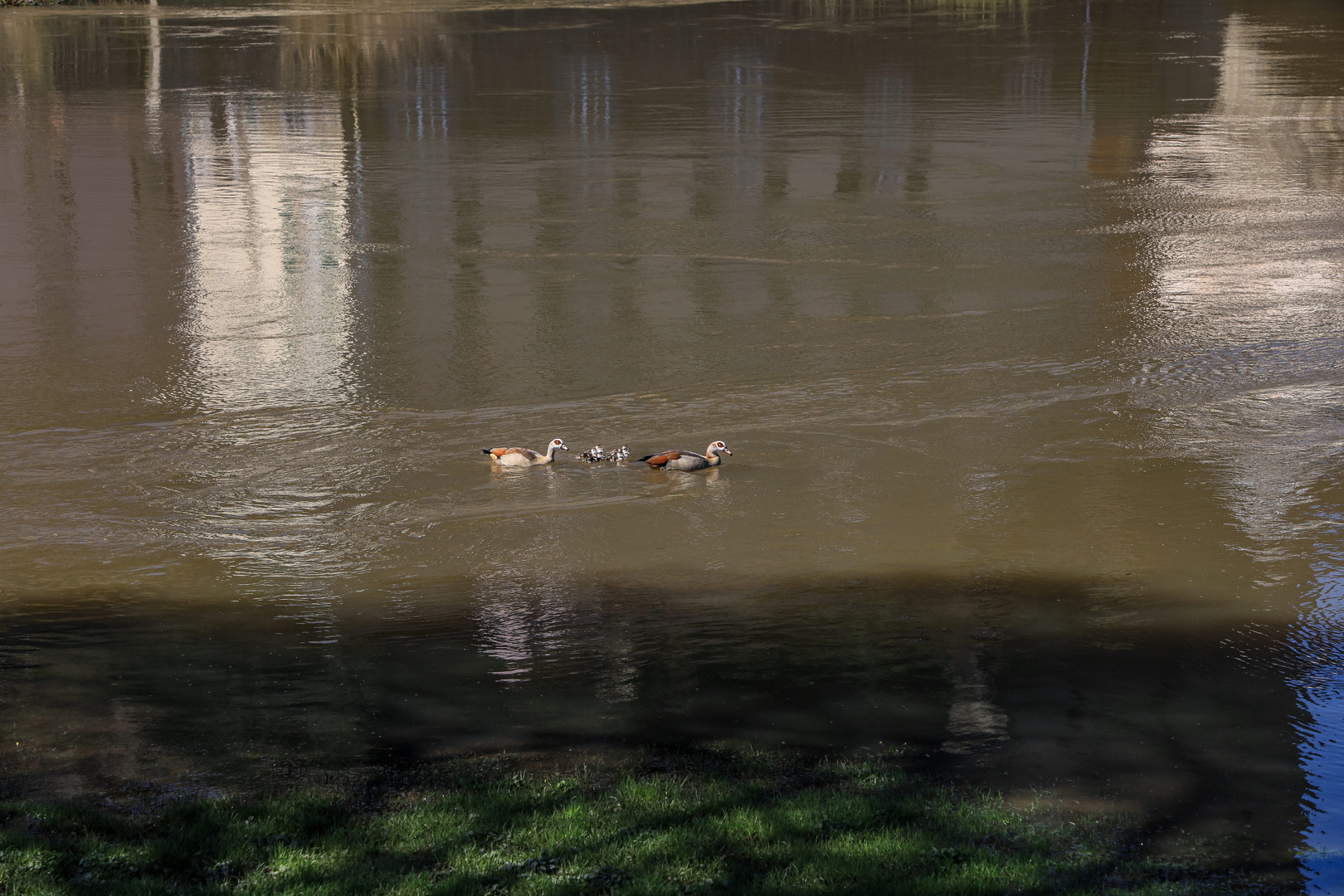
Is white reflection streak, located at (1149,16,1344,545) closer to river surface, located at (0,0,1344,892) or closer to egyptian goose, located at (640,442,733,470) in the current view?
river surface, located at (0,0,1344,892)

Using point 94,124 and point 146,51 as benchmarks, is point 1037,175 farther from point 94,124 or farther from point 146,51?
point 146,51

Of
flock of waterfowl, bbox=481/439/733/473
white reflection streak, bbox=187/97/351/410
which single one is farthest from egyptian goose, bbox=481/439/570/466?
white reflection streak, bbox=187/97/351/410

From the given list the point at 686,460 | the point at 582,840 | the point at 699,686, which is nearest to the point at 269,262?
the point at 686,460

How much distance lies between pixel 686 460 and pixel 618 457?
26.4 inches

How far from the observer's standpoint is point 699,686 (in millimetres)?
7270

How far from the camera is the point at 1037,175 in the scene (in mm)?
19359

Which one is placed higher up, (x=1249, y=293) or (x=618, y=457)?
(x=1249, y=293)

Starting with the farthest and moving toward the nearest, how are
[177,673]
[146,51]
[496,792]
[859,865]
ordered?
[146,51] < [177,673] < [496,792] < [859,865]

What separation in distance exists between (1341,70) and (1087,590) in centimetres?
2372

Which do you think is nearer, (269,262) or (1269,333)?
(1269,333)

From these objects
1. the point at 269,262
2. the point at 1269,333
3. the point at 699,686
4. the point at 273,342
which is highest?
the point at 269,262

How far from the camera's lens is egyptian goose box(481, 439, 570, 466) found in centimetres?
1007

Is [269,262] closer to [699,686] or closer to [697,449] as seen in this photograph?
[697,449]

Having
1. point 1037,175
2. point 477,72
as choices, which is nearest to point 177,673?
point 1037,175
